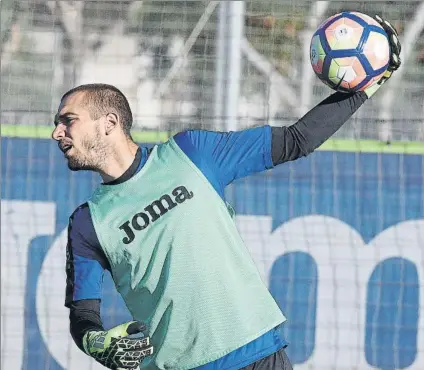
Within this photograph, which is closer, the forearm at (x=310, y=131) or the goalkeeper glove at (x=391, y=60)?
the forearm at (x=310, y=131)

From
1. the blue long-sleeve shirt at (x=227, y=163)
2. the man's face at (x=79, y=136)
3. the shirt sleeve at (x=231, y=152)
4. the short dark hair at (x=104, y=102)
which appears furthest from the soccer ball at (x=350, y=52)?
the man's face at (x=79, y=136)

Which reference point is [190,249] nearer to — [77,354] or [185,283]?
[185,283]

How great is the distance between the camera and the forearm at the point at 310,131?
3.75 meters

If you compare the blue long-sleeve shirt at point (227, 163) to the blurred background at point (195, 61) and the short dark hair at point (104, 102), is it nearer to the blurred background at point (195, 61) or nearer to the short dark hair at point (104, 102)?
the short dark hair at point (104, 102)

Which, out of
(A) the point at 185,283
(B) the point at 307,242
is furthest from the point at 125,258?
(B) the point at 307,242

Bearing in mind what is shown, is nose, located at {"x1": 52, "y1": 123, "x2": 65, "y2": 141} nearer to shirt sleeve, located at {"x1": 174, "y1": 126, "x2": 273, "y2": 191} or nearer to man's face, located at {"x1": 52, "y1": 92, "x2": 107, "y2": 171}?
man's face, located at {"x1": 52, "y1": 92, "x2": 107, "y2": 171}

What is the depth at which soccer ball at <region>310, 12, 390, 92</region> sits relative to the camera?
3.93m

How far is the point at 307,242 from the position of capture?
6.55 m

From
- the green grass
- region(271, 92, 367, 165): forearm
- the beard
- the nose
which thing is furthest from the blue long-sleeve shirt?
the green grass

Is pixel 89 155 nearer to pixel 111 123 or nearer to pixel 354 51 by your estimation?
pixel 111 123

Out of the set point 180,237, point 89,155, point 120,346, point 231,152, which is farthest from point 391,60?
point 120,346

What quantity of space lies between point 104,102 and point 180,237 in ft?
1.94

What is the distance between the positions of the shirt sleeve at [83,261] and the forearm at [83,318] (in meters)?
0.02

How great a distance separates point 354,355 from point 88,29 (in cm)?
265
